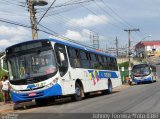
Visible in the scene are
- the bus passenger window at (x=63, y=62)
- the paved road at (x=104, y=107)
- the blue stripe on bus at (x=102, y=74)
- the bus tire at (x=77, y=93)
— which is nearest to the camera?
the paved road at (x=104, y=107)

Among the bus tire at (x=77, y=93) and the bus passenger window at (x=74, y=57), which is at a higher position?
the bus passenger window at (x=74, y=57)

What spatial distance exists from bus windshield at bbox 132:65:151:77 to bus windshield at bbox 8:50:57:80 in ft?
113

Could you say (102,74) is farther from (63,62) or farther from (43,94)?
(43,94)

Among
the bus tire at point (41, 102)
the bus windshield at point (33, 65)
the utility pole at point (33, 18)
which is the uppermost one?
the utility pole at point (33, 18)

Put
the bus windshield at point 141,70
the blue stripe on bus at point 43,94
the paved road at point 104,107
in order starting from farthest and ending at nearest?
the bus windshield at point 141,70, the blue stripe on bus at point 43,94, the paved road at point 104,107

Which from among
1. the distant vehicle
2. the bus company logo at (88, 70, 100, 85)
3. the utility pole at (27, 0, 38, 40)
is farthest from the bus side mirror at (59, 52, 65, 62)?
the distant vehicle

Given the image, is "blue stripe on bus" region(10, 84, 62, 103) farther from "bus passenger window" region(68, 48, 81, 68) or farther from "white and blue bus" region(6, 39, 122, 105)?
"bus passenger window" region(68, 48, 81, 68)

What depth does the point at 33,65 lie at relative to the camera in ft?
67.4

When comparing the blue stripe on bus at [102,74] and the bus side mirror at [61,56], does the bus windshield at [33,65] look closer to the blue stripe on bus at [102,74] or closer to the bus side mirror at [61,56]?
the bus side mirror at [61,56]

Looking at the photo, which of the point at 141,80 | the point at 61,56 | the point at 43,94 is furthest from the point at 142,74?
the point at 43,94

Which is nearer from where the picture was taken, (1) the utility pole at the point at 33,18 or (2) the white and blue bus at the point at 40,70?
(2) the white and blue bus at the point at 40,70

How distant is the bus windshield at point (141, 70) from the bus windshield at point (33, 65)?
34.5 meters

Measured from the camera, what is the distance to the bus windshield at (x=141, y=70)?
177 feet

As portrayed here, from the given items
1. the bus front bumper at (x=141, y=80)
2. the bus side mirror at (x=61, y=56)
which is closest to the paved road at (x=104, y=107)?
the bus side mirror at (x=61, y=56)
